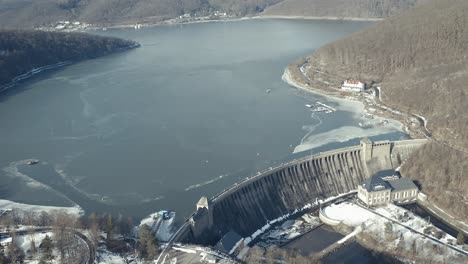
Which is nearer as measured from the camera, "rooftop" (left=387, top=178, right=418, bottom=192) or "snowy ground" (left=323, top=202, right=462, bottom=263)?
"snowy ground" (left=323, top=202, right=462, bottom=263)

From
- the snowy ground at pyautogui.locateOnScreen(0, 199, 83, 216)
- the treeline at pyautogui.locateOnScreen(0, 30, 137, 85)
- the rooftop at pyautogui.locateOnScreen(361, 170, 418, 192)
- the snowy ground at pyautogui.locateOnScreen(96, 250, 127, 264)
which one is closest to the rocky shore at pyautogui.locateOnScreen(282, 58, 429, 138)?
the rooftop at pyautogui.locateOnScreen(361, 170, 418, 192)

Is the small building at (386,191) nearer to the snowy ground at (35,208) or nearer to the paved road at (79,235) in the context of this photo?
the paved road at (79,235)

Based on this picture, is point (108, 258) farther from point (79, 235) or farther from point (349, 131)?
point (349, 131)

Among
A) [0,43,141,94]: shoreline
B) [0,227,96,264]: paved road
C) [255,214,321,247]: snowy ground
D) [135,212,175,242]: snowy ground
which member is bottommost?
[255,214,321,247]: snowy ground

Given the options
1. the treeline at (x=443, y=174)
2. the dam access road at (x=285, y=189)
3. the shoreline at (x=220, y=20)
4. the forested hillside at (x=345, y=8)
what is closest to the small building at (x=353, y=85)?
the dam access road at (x=285, y=189)

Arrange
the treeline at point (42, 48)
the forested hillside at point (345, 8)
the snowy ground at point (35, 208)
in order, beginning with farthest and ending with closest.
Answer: the forested hillside at point (345, 8), the treeline at point (42, 48), the snowy ground at point (35, 208)

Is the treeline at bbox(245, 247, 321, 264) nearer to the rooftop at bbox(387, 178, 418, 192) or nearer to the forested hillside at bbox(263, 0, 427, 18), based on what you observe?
the rooftop at bbox(387, 178, 418, 192)

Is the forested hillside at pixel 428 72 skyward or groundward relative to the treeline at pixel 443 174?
skyward
